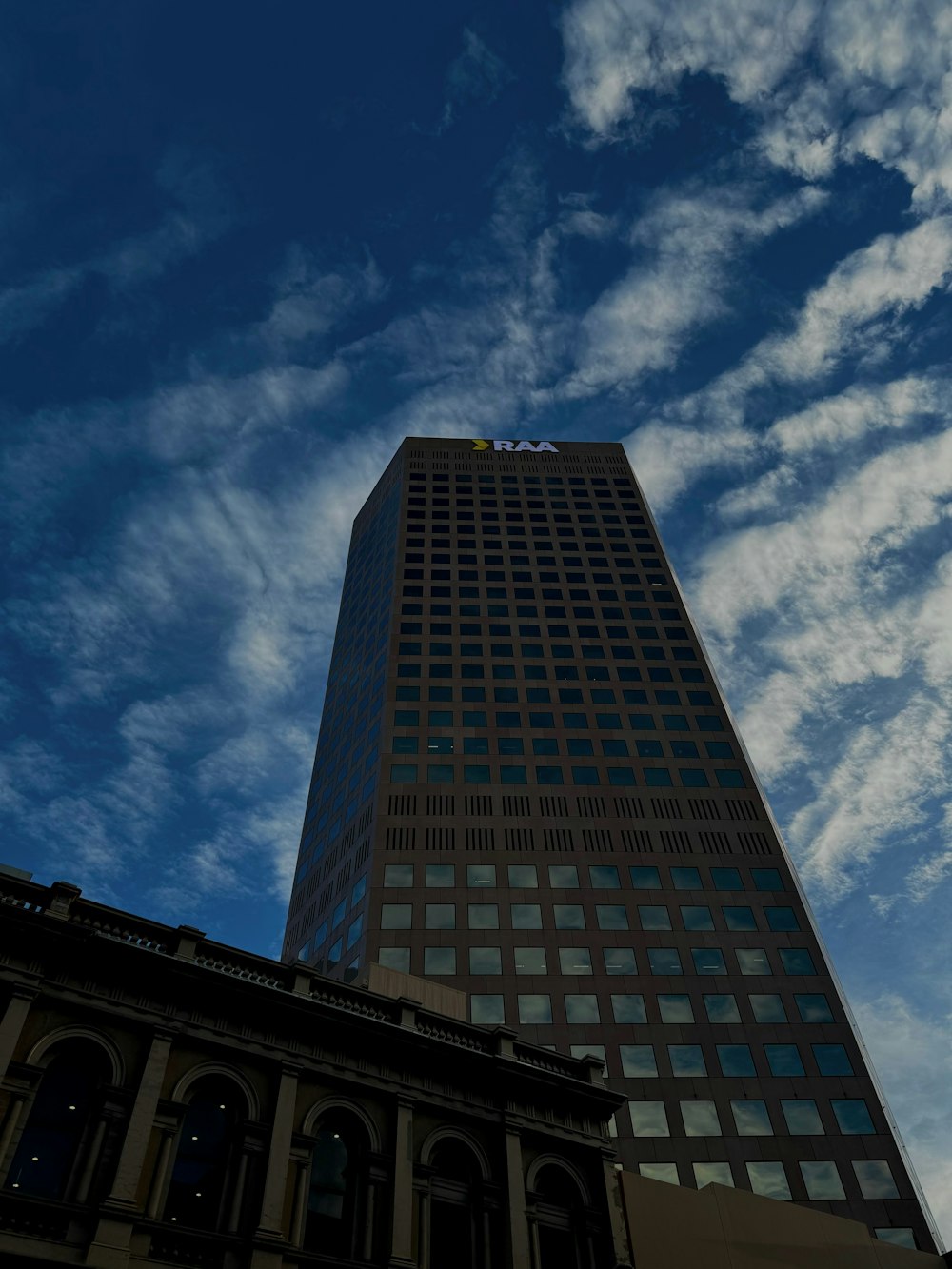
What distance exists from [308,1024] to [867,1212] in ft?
107

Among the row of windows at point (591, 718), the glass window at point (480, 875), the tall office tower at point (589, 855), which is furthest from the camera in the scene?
the row of windows at point (591, 718)

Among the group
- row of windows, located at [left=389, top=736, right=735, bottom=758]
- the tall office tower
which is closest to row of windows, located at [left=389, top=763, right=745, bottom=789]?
the tall office tower

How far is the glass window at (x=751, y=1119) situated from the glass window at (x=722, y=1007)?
14.7ft

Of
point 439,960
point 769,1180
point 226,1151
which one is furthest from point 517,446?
point 226,1151

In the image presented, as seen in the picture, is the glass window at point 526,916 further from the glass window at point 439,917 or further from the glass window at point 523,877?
the glass window at point 439,917

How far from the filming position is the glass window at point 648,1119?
147 feet

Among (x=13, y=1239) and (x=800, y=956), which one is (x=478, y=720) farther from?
(x=13, y=1239)

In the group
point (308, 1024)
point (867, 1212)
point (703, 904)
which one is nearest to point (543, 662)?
point (703, 904)

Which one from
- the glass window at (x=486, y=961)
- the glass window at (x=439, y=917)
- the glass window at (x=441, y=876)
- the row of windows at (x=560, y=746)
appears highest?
the row of windows at (x=560, y=746)

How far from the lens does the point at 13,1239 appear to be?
19.1 m

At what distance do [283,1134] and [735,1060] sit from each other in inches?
1271

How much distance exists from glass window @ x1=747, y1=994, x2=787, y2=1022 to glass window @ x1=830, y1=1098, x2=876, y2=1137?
4.71m

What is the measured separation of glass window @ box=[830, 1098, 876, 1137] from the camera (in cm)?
4622

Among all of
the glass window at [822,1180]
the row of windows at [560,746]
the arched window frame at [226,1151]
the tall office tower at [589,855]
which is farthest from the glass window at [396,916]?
the arched window frame at [226,1151]
